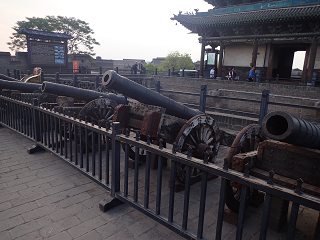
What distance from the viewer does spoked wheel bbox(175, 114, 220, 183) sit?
3.46 meters

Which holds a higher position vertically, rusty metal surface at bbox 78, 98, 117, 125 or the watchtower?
the watchtower

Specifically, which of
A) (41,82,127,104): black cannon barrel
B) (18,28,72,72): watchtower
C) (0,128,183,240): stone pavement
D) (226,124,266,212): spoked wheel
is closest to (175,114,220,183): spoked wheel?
(226,124,266,212): spoked wheel

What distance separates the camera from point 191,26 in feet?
56.9

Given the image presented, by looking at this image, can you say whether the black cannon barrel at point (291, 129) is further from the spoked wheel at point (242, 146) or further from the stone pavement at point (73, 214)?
the stone pavement at point (73, 214)

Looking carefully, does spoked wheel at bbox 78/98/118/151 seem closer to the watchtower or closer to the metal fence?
the metal fence

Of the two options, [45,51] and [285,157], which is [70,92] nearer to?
[285,157]

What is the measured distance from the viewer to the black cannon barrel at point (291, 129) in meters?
1.89

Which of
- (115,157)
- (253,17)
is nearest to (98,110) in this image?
(115,157)

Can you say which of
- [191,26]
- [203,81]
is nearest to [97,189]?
[203,81]

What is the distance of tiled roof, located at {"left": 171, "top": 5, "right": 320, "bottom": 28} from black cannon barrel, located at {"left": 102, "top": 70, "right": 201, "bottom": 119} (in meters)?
11.9

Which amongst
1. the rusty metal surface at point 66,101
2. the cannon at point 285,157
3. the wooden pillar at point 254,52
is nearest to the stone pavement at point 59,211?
the cannon at point 285,157

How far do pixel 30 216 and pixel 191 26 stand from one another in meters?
17.1

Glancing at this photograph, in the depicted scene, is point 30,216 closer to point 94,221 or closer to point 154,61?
point 94,221

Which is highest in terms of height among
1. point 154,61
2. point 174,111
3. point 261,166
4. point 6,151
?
point 154,61
